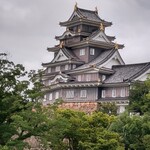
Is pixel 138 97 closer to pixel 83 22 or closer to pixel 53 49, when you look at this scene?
pixel 83 22

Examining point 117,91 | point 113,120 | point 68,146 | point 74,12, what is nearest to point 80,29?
point 74,12

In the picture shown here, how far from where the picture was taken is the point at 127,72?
5228 centimetres

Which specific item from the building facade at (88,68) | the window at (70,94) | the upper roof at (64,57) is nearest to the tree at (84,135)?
the building facade at (88,68)

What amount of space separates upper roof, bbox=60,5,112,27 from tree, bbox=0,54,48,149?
1443 inches

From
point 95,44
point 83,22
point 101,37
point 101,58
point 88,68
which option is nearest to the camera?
point 88,68

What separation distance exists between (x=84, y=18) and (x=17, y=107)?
37.4 meters

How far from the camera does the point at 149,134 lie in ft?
96.5

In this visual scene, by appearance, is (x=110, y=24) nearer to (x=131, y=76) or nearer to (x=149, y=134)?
(x=131, y=76)

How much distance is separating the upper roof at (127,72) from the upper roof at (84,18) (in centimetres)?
848

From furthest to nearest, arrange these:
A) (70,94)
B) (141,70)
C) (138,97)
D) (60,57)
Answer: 1. (60,57)
2. (70,94)
3. (141,70)
4. (138,97)

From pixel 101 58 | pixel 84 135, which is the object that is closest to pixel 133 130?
pixel 84 135

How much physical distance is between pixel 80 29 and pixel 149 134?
106 feet

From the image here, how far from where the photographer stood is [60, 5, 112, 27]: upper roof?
60094mm

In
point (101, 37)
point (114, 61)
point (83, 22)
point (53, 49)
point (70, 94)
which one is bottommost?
point (70, 94)
